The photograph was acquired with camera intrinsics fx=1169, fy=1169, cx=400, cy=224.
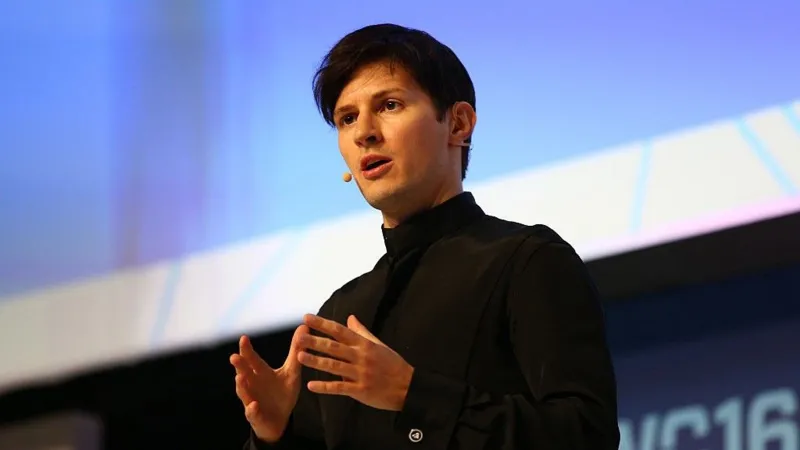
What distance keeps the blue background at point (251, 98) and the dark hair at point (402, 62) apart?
0.87 m

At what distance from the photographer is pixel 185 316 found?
248 cm

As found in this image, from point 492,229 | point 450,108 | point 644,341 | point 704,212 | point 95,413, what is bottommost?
point 95,413

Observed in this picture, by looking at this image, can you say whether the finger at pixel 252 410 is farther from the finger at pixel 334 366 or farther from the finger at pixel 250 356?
the finger at pixel 334 366

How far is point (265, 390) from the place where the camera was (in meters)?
1.08

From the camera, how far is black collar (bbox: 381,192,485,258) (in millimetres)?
1161

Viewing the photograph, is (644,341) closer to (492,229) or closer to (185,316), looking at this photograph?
(185,316)

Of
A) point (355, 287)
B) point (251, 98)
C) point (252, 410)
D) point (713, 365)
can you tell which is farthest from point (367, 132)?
point (251, 98)

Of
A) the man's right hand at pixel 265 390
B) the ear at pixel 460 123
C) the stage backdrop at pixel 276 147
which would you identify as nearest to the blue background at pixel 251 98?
the stage backdrop at pixel 276 147

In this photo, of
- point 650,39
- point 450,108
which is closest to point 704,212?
point 650,39

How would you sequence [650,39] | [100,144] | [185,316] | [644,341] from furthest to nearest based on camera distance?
[100,144] < [185,316] < [644,341] < [650,39]

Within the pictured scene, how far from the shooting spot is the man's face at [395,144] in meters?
1.14

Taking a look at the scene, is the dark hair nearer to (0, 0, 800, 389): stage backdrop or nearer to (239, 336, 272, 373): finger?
(239, 336, 272, 373): finger

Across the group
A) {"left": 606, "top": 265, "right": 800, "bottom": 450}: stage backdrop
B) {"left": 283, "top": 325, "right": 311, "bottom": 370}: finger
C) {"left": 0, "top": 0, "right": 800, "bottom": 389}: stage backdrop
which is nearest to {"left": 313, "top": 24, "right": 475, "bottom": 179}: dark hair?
{"left": 283, "top": 325, "right": 311, "bottom": 370}: finger

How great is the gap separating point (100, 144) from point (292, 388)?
1732mm
